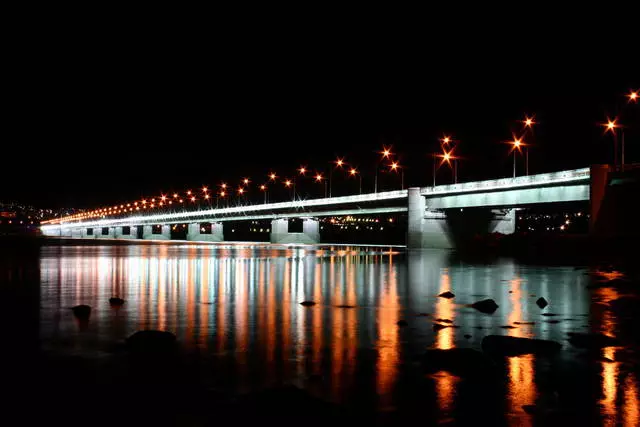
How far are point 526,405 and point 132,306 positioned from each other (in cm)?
1524

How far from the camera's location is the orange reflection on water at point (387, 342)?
11414mm

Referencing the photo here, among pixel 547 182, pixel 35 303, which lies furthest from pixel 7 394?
pixel 547 182

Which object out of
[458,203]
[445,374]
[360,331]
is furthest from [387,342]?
[458,203]

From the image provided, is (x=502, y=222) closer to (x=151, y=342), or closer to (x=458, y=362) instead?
(x=151, y=342)

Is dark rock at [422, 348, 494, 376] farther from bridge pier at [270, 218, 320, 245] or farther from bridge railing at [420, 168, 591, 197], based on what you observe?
bridge pier at [270, 218, 320, 245]

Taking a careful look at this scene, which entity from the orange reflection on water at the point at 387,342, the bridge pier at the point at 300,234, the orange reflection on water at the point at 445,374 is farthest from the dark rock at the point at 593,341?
the bridge pier at the point at 300,234

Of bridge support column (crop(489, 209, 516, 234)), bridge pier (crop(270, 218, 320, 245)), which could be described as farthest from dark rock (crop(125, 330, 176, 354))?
bridge pier (crop(270, 218, 320, 245))

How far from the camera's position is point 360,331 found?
1712 cm

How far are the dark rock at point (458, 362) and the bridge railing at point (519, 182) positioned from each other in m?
68.2

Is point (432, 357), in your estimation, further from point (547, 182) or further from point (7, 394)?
point (547, 182)

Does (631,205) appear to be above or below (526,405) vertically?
above

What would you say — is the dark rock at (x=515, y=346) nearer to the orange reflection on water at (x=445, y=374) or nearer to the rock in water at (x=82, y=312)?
the orange reflection on water at (x=445, y=374)

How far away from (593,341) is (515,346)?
2.33 m

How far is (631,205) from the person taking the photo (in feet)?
236
